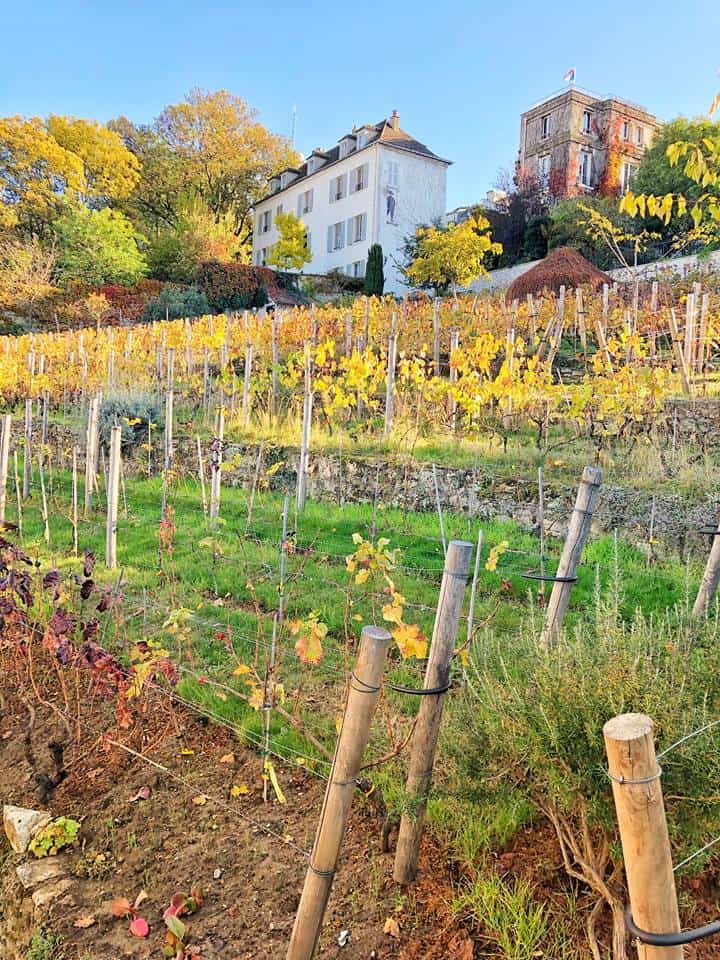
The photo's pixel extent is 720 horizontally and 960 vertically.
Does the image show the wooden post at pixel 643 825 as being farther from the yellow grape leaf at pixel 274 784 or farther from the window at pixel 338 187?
the window at pixel 338 187

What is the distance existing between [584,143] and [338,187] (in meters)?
13.3

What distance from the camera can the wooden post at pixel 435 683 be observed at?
73.9 inches

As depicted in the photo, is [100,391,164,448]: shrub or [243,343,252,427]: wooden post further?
[100,391,164,448]: shrub

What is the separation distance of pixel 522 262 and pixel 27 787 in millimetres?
26941

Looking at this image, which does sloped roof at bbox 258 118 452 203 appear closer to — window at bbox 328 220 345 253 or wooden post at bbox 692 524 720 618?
window at bbox 328 220 345 253

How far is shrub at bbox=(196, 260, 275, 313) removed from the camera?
80.6 feet

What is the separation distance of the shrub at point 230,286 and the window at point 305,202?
9777 mm

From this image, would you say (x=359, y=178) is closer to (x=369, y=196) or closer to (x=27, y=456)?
(x=369, y=196)

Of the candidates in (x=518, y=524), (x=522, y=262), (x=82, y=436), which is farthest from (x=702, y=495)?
(x=522, y=262)

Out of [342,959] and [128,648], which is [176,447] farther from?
[342,959]

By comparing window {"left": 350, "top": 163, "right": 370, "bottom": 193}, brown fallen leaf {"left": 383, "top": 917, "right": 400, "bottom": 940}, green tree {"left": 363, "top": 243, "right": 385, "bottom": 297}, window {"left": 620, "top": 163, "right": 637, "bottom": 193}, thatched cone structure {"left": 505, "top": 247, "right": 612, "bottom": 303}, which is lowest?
brown fallen leaf {"left": 383, "top": 917, "right": 400, "bottom": 940}

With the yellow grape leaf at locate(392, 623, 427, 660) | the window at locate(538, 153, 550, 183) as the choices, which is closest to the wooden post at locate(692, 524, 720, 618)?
the yellow grape leaf at locate(392, 623, 427, 660)

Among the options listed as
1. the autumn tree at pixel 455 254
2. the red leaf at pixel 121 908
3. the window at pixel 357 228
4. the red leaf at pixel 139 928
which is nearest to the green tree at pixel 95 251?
the window at pixel 357 228

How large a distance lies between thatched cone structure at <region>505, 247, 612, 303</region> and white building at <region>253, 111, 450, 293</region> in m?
12.4
